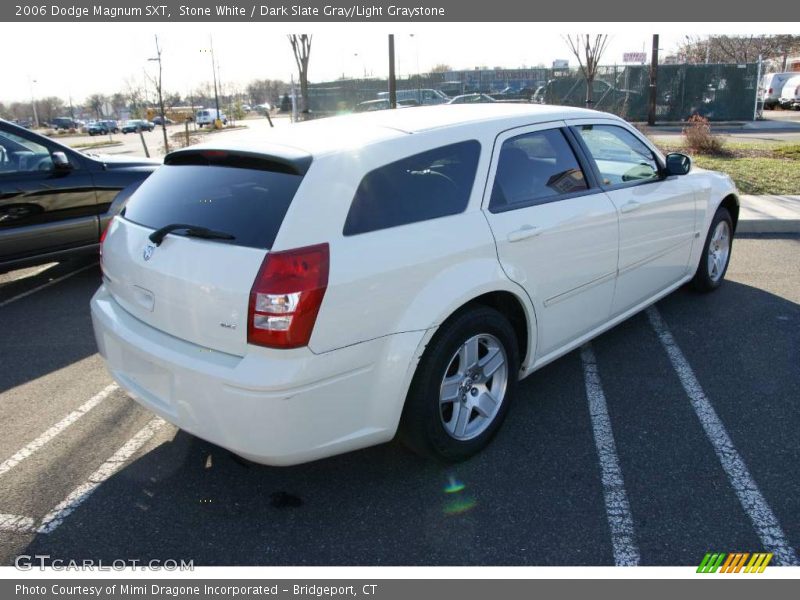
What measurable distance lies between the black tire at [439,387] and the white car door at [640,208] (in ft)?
4.39

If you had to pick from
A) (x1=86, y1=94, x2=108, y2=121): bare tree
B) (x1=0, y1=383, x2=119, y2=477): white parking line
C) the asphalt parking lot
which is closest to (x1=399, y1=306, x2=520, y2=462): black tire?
the asphalt parking lot

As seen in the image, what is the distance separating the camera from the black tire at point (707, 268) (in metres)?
5.32

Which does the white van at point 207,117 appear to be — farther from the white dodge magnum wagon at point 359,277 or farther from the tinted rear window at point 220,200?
the white dodge magnum wagon at point 359,277

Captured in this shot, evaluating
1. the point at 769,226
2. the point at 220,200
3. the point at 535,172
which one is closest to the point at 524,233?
the point at 535,172

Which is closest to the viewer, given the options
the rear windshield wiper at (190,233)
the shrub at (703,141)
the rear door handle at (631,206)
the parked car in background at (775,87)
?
the rear windshield wiper at (190,233)

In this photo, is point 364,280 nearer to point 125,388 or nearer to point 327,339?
point 327,339

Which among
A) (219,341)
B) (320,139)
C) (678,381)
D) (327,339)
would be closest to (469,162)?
(320,139)

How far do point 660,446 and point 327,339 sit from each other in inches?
76.5

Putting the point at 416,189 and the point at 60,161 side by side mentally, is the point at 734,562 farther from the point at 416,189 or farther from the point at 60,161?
the point at 60,161

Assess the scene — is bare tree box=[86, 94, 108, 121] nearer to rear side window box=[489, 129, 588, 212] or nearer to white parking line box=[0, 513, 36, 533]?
rear side window box=[489, 129, 588, 212]

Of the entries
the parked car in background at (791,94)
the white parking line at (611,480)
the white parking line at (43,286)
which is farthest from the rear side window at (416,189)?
the parked car in background at (791,94)

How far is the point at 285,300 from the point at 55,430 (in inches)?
82.8

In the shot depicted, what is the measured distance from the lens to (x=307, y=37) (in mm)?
16641

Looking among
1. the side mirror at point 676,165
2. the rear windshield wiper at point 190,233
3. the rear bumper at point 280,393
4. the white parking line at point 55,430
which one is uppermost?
the side mirror at point 676,165
